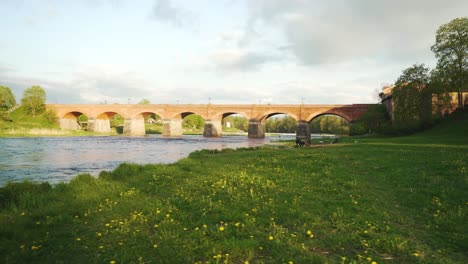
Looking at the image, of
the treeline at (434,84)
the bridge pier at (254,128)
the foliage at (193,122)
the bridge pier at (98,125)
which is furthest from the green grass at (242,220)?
the foliage at (193,122)

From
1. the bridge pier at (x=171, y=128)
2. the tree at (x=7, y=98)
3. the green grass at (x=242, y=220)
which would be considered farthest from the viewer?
the tree at (x=7, y=98)

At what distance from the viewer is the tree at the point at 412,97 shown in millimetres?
43531

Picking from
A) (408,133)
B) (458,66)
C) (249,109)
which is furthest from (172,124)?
(458,66)

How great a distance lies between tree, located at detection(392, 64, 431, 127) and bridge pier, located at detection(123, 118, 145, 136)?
71.2 meters

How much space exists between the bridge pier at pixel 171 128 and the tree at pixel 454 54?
→ 217 ft

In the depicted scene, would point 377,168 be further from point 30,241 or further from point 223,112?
point 223,112

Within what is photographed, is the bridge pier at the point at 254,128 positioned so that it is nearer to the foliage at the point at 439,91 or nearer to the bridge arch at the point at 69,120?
the foliage at the point at 439,91

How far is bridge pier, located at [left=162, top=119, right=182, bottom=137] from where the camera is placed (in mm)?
86713

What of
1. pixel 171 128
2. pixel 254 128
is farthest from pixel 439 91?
pixel 171 128

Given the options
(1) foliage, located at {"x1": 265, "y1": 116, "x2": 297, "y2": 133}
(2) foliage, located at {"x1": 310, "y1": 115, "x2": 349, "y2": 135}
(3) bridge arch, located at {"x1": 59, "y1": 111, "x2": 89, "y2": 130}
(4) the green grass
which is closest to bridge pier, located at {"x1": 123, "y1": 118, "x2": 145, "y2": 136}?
(3) bridge arch, located at {"x1": 59, "y1": 111, "x2": 89, "y2": 130}

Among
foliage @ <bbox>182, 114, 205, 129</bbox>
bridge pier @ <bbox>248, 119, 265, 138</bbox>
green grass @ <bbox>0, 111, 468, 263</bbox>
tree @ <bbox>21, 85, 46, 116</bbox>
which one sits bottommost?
green grass @ <bbox>0, 111, 468, 263</bbox>

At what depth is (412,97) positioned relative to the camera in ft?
143

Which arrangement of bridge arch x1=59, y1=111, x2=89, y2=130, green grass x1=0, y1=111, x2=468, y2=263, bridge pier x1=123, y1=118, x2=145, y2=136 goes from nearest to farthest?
1. green grass x1=0, y1=111, x2=468, y2=263
2. bridge pier x1=123, y1=118, x2=145, y2=136
3. bridge arch x1=59, y1=111, x2=89, y2=130

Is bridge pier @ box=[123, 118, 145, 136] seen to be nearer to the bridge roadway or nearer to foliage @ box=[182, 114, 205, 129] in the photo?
the bridge roadway
